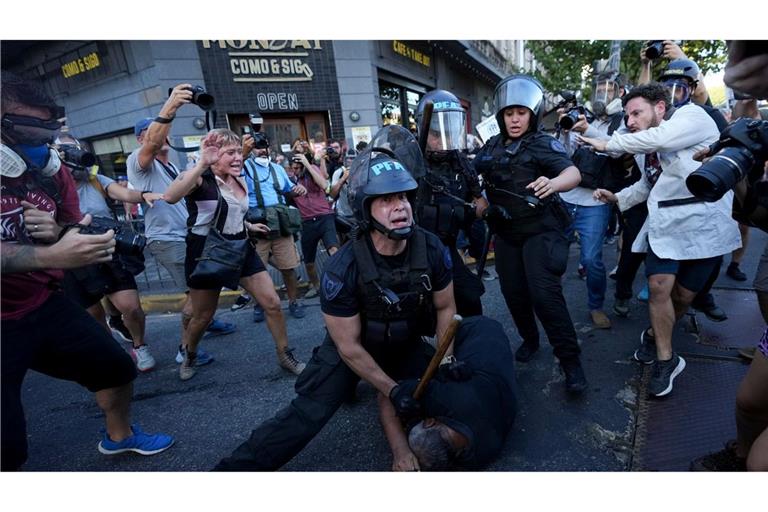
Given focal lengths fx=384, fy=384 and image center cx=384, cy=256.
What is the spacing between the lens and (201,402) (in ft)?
8.86

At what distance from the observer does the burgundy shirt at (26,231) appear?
1.41m

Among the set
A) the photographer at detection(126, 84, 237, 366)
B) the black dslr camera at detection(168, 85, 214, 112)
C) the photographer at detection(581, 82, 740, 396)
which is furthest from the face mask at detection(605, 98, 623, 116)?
the photographer at detection(126, 84, 237, 366)

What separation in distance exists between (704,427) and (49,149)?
3.39 metres

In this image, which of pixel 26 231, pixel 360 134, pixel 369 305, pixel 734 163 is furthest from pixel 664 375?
pixel 360 134

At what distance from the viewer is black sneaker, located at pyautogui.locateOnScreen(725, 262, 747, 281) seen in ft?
12.6

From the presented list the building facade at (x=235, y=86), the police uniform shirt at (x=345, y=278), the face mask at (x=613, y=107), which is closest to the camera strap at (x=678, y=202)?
the police uniform shirt at (x=345, y=278)

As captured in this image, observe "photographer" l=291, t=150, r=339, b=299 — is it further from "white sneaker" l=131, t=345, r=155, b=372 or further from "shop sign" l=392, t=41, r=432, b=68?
"shop sign" l=392, t=41, r=432, b=68

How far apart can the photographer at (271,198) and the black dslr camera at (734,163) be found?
325 cm

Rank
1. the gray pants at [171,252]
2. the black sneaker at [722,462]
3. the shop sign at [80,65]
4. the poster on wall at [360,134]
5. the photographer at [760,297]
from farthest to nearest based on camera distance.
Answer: the poster on wall at [360,134] → the shop sign at [80,65] → the gray pants at [171,252] → the black sneaker at [722,462] → the photographer at [760,297]

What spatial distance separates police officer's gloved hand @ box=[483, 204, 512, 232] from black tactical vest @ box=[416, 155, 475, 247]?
0.72 feet

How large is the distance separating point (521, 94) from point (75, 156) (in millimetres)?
3031

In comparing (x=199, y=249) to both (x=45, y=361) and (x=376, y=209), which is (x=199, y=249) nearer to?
(x=45, y=361)

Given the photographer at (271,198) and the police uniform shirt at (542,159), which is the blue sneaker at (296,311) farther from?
the police uniform shirt at (542,159)

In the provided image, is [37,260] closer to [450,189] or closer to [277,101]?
[450,189]
